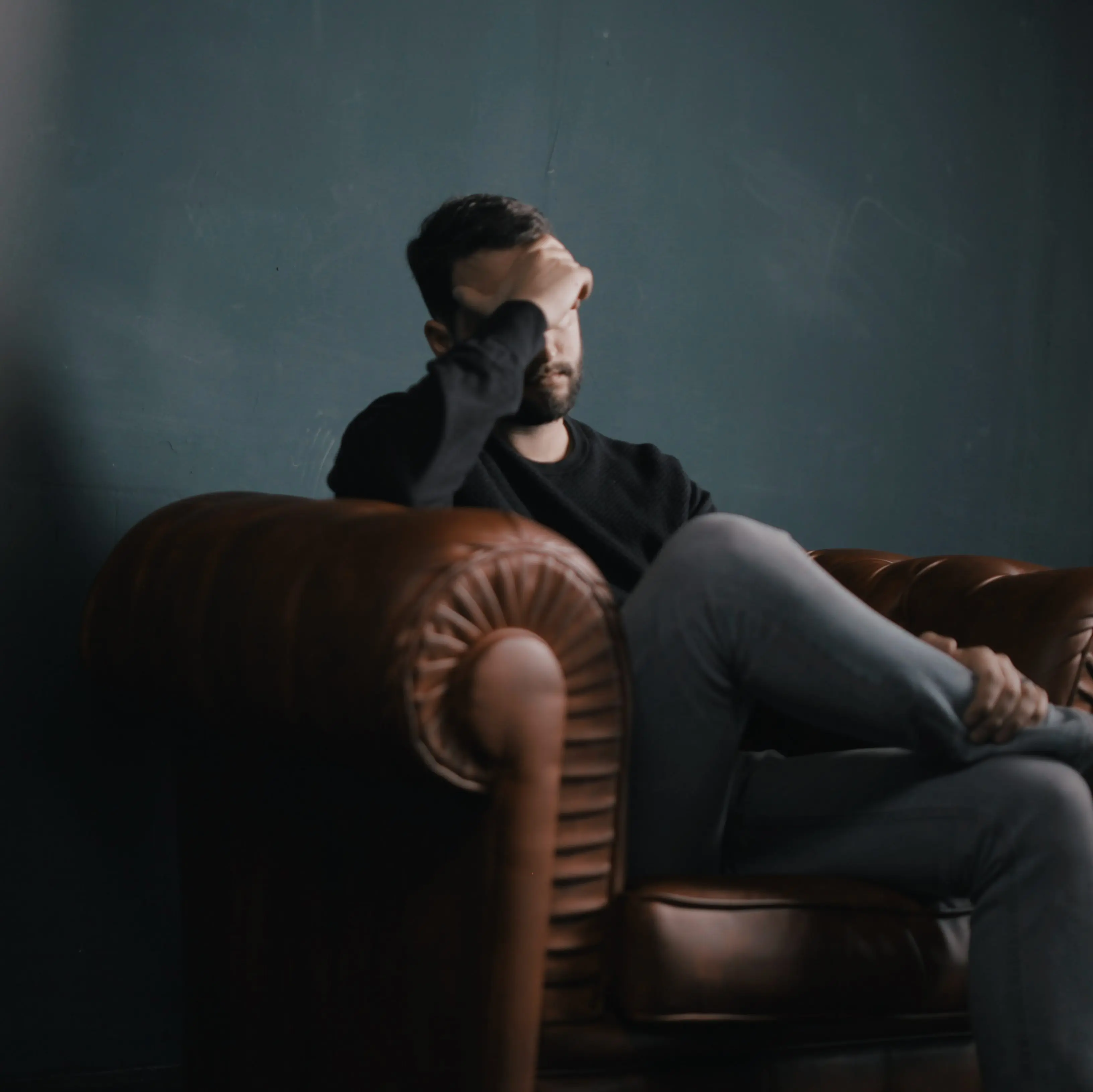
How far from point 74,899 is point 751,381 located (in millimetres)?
1269

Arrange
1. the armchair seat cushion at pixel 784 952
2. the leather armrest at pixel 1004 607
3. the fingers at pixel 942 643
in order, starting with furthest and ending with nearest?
the leather armrest at pixel 1004 607 < the fingers at pixel 942 643 < the armchair seat cushion at pixel 784 952

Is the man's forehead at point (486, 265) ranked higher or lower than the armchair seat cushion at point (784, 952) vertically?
higher

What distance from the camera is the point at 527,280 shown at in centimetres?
137

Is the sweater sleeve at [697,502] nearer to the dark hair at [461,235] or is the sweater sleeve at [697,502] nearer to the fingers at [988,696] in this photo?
the dark hair at [461,235]

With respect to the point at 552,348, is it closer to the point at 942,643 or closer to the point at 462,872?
the point at 942,643

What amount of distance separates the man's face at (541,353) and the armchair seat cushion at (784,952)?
639mm

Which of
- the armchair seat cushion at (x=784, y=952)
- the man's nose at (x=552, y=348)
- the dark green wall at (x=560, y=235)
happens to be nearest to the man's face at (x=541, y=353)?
the man's nose at (x=552, y=348)

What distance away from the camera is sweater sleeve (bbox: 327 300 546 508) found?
1117mm

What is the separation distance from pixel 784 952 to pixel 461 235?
90 cm

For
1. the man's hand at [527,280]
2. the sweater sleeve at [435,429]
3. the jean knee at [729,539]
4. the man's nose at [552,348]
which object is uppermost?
the man's hand at [527,280]

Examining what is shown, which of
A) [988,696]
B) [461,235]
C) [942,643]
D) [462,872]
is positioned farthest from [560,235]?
[462,872]

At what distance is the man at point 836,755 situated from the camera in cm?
94

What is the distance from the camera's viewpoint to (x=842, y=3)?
2.10 meters

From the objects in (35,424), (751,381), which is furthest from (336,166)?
(751,381)
